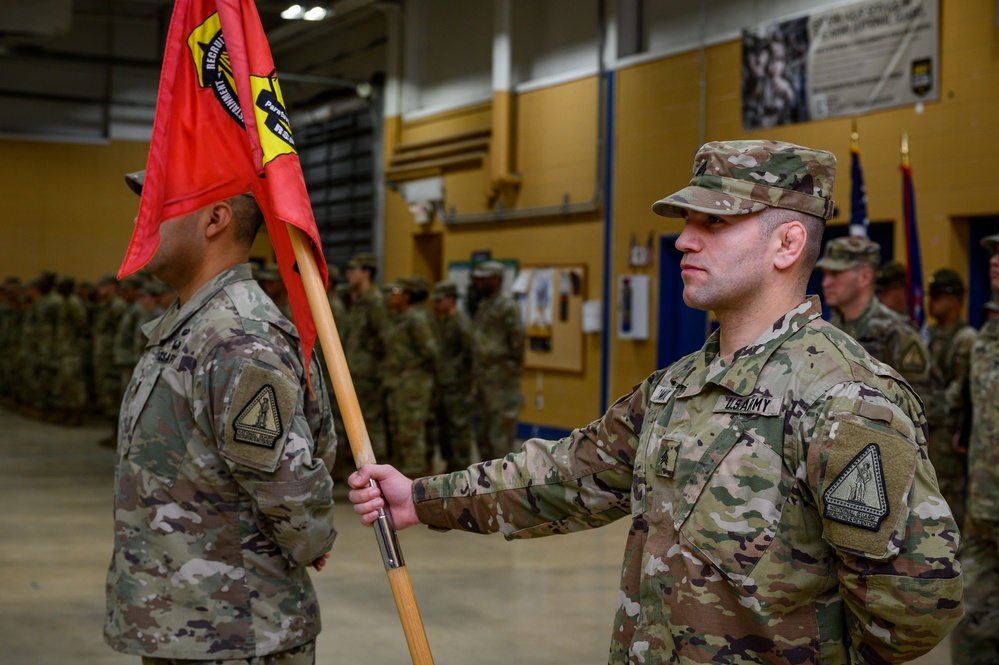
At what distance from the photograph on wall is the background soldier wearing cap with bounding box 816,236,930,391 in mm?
3055

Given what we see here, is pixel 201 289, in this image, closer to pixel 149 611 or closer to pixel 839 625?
pixel 149 611

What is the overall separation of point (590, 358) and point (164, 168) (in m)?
9.06

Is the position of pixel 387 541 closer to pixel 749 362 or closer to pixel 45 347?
pixel 749 362

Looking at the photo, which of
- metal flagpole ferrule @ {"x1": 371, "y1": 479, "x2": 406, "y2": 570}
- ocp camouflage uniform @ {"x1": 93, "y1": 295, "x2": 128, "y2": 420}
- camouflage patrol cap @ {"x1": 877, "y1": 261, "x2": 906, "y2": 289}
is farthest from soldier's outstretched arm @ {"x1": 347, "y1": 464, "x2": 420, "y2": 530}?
ocp camouflage uniform @ {"x1": 93, "y1": 295, "x2": 128, "y2": 420}

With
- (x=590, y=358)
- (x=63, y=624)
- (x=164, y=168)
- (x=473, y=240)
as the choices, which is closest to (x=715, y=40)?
(x=590, y=358)

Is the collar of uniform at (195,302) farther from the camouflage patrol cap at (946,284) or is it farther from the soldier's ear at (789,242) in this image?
the camouflage patrol cap at (946,284)

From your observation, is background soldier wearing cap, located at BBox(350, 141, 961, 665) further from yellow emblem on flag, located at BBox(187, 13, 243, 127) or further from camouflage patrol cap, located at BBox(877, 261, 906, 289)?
camouflage patrol cap, located at BBox(877, 261, 906, 289)

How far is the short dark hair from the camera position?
2.55m

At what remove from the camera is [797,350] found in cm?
176

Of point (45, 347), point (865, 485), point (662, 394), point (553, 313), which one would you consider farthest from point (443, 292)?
point (865, 485)

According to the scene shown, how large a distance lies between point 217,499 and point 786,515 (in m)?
1.21

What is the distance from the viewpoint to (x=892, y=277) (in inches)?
271

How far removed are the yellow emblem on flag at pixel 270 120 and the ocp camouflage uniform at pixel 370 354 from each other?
7.14m

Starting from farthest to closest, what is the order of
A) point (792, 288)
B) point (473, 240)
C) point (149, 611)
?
point (473, 240) → point (149, 611) → point (792, 288)
